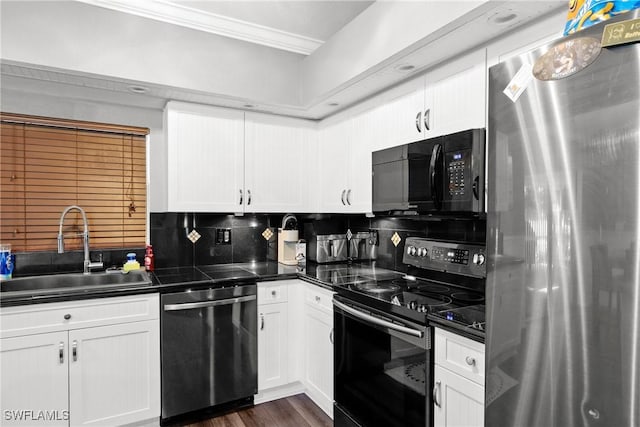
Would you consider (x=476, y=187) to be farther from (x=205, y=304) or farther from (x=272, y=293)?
(x=205, y=304)

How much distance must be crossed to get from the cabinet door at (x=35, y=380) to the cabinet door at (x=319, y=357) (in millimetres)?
1486

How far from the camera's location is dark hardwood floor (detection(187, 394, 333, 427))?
2.45m

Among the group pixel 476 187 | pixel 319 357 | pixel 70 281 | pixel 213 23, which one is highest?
pixel 213 23

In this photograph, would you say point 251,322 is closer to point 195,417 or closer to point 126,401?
point 195,417

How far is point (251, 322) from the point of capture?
261cm

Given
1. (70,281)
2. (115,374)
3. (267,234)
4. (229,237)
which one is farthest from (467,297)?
(70,281)

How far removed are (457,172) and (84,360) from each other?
2.30 metres

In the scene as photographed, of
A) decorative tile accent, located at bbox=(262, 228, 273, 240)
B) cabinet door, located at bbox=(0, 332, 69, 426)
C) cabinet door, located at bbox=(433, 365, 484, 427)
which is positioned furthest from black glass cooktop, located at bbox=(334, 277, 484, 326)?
cabinet door, located at bbox=(0, 332, 69, 426)

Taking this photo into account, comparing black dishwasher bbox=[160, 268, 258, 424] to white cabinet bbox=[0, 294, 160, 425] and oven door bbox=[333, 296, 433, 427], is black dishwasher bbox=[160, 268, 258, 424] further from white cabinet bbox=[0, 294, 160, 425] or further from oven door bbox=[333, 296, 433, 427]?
oven door bbox=[333, 296, 433, 427]

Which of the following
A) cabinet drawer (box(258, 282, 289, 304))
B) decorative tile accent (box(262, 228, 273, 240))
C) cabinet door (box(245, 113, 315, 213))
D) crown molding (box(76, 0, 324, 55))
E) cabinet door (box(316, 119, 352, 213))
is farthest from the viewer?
decorative tile accent (box(262, 228, 273, 240))

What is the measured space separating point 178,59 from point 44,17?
71cm

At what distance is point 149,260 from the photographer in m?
2.82

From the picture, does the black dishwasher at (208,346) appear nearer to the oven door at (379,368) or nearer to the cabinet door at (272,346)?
the cabinet door at (272,346)

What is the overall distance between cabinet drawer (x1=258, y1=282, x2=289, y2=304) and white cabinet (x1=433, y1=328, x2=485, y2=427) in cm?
135
